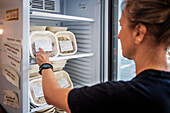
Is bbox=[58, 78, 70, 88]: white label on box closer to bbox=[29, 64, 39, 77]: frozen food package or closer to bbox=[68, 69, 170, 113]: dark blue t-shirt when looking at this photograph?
bbox=[29, 64, 39, 77]: frozen food package

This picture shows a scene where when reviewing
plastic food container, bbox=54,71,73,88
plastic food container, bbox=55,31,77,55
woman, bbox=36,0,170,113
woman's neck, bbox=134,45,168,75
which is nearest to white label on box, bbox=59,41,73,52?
plastic food container, bbox=55,31,77,55

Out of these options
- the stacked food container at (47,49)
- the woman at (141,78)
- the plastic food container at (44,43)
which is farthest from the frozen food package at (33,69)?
the woman at (141,78)

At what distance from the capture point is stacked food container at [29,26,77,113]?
1.30 metres

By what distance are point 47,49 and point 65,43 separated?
25 cm

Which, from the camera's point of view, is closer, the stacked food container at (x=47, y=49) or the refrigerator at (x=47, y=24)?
the refrigerator at (x=47, y=24)

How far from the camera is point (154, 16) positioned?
0.69m

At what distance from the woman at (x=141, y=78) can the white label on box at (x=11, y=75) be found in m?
0.46

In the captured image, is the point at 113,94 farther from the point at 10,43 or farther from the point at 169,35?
the point at 10,43

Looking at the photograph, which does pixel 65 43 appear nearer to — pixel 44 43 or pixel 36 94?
pixel 44 43

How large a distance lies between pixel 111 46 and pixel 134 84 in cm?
97

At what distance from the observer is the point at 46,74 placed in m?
1.08

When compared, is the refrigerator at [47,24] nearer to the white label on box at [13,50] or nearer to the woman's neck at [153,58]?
the white label on box at [13,50]

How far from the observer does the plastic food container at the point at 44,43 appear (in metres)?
1.28

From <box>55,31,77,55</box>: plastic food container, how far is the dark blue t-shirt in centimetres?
80
